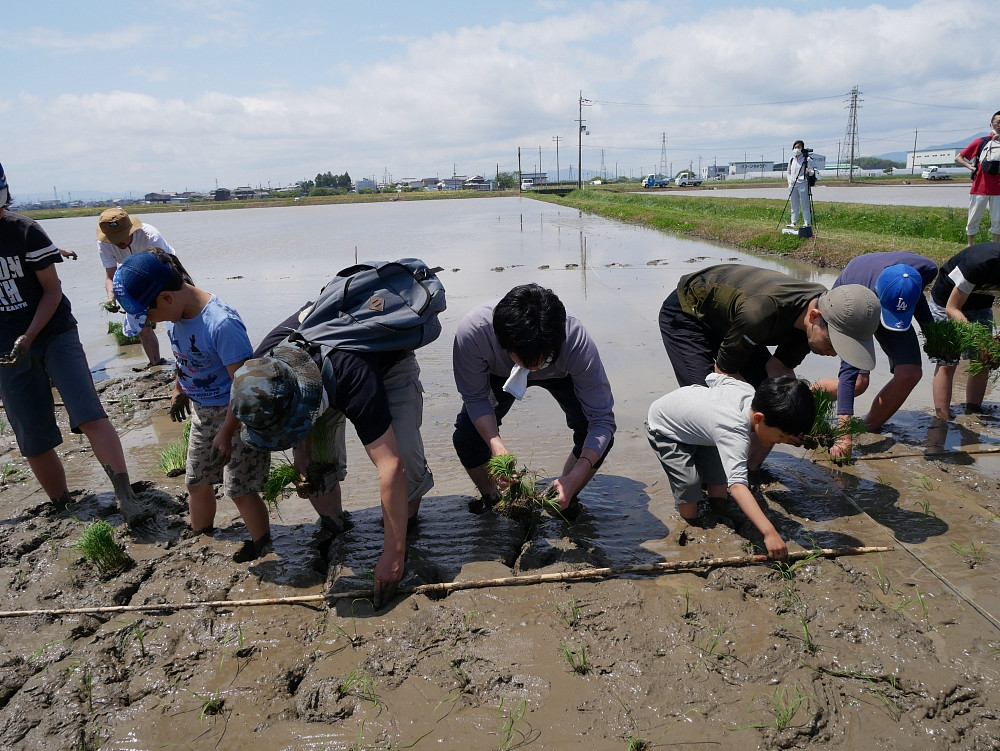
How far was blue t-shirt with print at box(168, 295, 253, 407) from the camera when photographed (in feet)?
10.3

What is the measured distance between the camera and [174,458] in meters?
4.58

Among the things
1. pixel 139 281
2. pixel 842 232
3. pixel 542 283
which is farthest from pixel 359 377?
pixel 842 232

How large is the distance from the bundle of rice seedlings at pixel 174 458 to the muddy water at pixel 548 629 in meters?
0.13

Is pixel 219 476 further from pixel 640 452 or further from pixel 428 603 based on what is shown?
pixel 640 452

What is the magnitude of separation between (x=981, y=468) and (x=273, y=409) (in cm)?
395

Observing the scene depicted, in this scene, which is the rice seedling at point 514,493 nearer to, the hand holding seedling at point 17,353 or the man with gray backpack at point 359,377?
the man with gray backpack at point 359,377

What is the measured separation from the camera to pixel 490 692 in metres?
2.44

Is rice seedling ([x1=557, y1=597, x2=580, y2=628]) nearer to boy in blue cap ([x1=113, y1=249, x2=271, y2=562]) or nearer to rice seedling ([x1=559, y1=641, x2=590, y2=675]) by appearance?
rice seedling ([x1=559, y1=641, x2=590, y2=675])

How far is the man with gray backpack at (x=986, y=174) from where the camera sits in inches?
312

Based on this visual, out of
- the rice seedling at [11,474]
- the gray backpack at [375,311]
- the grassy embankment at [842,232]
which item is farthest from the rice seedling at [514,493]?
the grassy embankment at [842,232]

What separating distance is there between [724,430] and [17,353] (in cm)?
369

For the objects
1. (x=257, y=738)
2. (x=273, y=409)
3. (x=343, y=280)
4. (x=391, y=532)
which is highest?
(x=343, y=280)

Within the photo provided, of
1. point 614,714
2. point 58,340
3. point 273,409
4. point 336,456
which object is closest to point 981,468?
point 614,714

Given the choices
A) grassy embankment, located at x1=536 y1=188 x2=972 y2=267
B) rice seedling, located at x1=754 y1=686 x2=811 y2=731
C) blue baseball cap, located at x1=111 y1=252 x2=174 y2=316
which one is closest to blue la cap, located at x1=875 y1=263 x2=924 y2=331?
rice seedling, located at x1=754 y1=686 x2=811 y2=731
